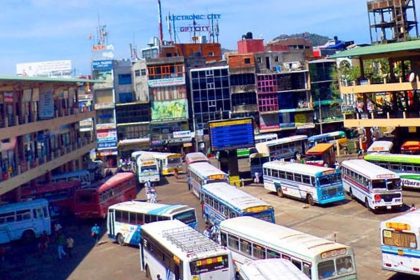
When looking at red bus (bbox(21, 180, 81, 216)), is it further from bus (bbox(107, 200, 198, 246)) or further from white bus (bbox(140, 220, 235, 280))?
white bus (bbox(140, 220, 235, 280))

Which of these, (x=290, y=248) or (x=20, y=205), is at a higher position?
(x=20, y=205)

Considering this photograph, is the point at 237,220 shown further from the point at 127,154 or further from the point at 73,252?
the point at 127,154

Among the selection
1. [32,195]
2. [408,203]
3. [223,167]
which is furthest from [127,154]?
[408,203]

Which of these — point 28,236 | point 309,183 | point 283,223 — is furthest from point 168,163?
point 283,223

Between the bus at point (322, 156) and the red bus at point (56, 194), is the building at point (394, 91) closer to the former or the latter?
the bus at point (322, 156)

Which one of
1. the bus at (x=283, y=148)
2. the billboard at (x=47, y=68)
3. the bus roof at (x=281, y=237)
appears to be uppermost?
the billboard at (x=47, y=68)

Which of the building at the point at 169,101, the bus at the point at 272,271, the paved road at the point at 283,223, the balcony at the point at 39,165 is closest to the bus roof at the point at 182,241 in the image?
the bus at the point at 272,271

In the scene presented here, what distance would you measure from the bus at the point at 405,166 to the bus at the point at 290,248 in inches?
673

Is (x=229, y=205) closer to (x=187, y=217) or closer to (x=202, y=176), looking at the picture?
(x=187, y=217)

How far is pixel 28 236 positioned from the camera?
31.8 m

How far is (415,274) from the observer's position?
18797 millimetres

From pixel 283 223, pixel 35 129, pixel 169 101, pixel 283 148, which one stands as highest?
pixel 169 101

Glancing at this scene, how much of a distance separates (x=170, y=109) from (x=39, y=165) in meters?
27.3

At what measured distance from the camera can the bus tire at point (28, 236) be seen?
31.6 meters
